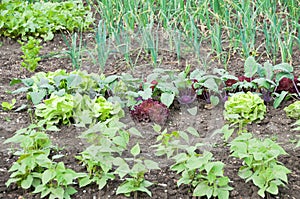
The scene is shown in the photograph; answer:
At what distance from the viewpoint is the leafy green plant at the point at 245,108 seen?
4.13 m

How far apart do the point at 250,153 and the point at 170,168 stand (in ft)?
1.52

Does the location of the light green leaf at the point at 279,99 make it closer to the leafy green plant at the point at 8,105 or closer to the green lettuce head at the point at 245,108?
the green lettuce head at the point at 245,108

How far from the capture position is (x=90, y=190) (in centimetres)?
341

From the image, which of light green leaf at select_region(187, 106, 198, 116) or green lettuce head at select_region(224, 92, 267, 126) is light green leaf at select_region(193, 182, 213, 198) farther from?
light green leaf at select_region(187, 106, 198, 116)

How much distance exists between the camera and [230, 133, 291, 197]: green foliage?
3.25 m

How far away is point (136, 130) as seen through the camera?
142 inches

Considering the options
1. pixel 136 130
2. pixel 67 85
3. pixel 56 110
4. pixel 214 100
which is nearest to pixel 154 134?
pixel 136 130

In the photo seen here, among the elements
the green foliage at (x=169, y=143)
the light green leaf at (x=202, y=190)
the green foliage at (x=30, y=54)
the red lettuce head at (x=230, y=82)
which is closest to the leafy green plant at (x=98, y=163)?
the green foliage at (x=169, y=143)

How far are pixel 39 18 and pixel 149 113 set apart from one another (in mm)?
2080

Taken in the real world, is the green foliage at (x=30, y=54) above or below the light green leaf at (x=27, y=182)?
above

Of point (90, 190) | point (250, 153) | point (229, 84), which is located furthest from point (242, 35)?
point (90, 190)

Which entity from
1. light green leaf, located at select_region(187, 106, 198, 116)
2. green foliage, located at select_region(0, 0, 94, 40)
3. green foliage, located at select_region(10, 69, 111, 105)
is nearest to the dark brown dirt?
light green leaf, located at select_region(187, 106, 198, 116)

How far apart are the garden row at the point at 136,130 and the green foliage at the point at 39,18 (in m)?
1.33

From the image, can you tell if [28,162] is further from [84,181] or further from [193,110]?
[193,110]
